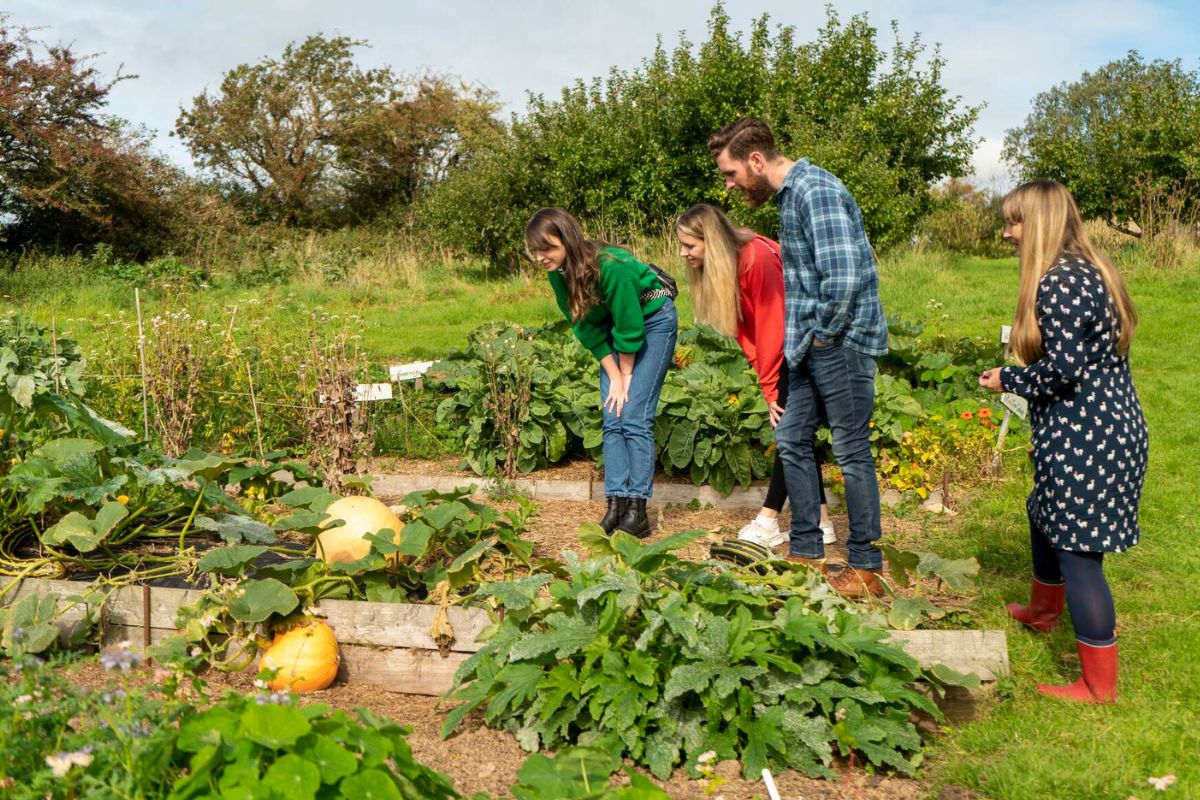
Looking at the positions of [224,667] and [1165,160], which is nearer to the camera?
[224,667]

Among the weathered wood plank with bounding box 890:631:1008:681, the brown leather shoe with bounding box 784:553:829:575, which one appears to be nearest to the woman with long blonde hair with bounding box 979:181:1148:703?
the weathered wood plank with bounding box 890:631:1008:681

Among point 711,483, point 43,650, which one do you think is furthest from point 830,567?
point 43,650

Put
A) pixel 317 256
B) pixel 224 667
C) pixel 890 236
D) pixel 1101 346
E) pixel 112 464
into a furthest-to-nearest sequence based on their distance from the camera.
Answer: pixel 317 256 → pixel 890 236 → pixel 112 464 → pixel 224 667 → pixel 1101 346

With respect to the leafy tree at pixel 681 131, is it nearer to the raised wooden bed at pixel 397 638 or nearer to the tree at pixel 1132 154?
the tree at pixel 1132 154

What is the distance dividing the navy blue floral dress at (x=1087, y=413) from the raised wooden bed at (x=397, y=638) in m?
0.43

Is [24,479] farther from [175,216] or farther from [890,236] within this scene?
[175,216]

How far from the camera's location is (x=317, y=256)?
1817cm

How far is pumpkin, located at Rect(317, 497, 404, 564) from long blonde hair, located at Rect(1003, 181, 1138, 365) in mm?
2340

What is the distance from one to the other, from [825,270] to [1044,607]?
1386mm

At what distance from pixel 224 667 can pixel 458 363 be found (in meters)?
3.30

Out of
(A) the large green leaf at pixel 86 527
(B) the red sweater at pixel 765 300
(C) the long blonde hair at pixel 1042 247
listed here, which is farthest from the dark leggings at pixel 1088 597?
(A) the large green leaf at pixel 86 527

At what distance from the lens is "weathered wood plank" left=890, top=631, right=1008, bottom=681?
9.99 ft

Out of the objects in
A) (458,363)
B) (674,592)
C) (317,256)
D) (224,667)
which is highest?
(317,256)

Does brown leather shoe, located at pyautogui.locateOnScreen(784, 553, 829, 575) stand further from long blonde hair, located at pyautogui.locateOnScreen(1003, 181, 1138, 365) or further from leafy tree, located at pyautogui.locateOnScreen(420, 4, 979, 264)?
leafy tree, located at pyautogui.locateOnScreen(420, 4, 979, 264)
